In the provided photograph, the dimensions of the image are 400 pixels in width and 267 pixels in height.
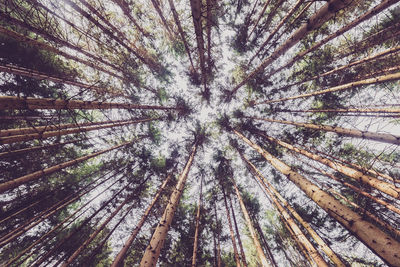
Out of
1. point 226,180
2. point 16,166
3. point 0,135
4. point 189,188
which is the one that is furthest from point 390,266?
point 16,166

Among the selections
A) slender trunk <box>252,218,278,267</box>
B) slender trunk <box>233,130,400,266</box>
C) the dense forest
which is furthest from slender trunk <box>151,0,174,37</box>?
slender trunk <box>252,218,278,267</box>

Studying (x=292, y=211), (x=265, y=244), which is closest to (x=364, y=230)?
(x=292, y=211)

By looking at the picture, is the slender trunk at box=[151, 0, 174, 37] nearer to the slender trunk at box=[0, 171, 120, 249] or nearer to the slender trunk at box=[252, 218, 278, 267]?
the slender trunk at box=[0, 171, 120, 249]

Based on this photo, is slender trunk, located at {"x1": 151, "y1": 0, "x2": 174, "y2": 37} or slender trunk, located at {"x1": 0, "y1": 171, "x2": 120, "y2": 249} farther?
slender trunk, located at {"x1": 151, "y1": 0, "x2": 174, "y2": 37}

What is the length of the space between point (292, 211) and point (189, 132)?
25.4ft

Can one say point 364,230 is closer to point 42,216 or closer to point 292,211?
point 292,211

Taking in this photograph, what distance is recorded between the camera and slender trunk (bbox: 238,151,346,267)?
15.4 feet

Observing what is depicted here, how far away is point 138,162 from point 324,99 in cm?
1170

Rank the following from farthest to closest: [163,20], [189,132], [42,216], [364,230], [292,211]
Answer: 1. [189,132]
2. [163,20]
3. [42,216]
4. [292,211]
5. [364,230]

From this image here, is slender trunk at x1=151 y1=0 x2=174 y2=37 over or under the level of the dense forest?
→ over

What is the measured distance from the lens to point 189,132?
11.8 m

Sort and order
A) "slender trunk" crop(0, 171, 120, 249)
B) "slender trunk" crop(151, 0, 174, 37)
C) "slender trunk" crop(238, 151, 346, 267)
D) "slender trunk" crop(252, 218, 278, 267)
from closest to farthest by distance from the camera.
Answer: "slender trunk" crop(238, 151, 346, 267) < "slender trunk" crop(0, 171, 120, 249) < "slender trunk" crop(151, 0, 174, 37) < "slender trunk" crop(252, 218, 278, 267)

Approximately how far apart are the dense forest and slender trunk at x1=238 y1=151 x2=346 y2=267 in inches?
3.3

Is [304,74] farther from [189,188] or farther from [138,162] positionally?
[138,162]
